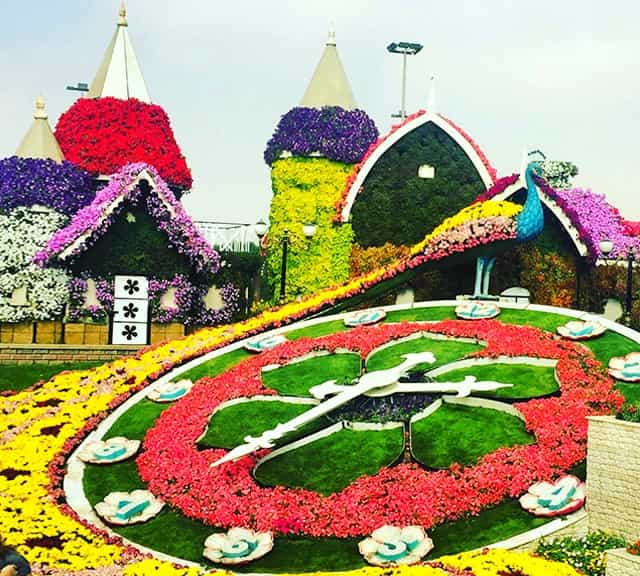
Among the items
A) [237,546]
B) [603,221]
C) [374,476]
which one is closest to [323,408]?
[374,476]

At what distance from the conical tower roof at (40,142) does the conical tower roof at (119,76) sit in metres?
4.00

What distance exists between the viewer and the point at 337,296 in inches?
750

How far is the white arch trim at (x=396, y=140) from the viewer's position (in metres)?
24.9

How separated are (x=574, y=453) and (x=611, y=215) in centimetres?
2400

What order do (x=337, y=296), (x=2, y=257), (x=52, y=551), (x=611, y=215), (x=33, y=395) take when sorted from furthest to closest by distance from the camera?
(x=611, y=215)
(x=2, y=257)
(x=337, y=296)
(x=33, y=395)
(x=52, y=551)

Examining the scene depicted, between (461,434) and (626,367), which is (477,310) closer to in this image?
(626,367)

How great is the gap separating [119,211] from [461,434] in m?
13.8

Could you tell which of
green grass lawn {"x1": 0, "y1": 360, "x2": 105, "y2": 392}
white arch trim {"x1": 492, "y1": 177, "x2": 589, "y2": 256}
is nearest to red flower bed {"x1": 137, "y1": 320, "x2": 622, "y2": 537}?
green grass lawn {"x1": 0, "y1": 360, "x2": 105, "y2": 392}

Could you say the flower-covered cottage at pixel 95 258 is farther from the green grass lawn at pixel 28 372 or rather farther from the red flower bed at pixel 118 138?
the green grass lawn at pixel 28 372

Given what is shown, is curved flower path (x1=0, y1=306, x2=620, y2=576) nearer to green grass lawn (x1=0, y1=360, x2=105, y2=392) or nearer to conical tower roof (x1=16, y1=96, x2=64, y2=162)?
green grass lawn (x1=0, y1=360, x2=105, y2=392)

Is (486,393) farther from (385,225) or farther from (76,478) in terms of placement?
(385,225)

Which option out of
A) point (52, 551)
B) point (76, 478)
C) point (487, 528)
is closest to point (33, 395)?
point (76, 478)

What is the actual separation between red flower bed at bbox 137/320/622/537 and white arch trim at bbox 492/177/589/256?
27.5 feet

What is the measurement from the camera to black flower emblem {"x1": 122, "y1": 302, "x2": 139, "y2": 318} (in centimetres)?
2447
